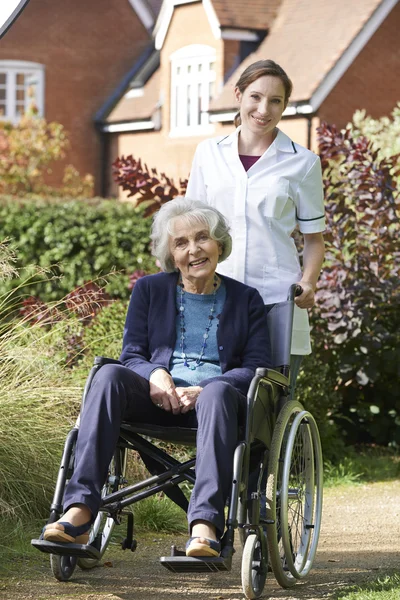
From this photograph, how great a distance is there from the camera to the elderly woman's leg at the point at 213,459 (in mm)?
3850

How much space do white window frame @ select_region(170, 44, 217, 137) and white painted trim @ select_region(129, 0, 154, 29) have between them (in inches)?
164

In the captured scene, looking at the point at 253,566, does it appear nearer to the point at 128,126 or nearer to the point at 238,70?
the point at 238,70

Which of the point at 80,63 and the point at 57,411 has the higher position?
the point at 80,63

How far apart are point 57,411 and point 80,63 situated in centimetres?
2061

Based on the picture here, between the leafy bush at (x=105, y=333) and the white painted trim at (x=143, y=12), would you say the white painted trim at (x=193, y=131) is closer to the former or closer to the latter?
the white painted trim at (x=143, y=12)

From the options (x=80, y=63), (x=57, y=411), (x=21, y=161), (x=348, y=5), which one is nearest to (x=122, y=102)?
(x=80, y=63)

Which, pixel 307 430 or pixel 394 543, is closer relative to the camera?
pixel 307 430

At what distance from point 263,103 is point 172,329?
99 cm

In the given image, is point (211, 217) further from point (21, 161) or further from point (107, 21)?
point (107, 21)

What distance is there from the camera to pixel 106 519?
4719 mm

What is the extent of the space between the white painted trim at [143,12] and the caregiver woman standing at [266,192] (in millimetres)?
22084

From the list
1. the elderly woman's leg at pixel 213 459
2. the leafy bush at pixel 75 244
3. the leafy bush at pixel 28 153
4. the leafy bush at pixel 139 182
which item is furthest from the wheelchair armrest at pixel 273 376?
the leafy bush at pixel 28 153

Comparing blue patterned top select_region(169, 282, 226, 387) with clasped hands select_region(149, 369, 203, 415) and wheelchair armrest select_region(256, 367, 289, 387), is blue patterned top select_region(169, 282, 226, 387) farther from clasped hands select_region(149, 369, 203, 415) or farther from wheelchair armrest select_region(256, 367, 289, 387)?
wheelchair armrest select_region(256, 367, 289, 387)

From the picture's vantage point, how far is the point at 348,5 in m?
19.5
